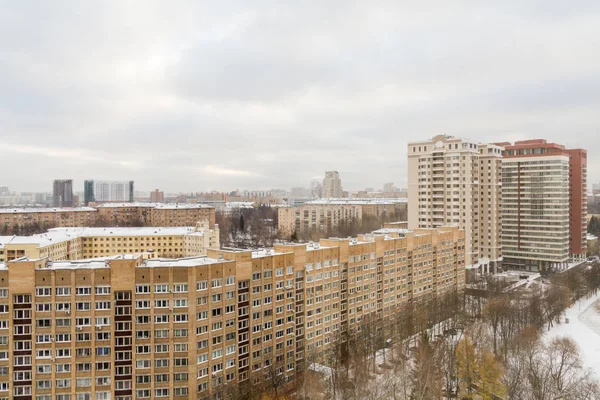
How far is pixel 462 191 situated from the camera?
59938 millimetres

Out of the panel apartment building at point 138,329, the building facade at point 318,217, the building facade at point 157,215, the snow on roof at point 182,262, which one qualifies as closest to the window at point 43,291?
the panel apartment building at point 138,329

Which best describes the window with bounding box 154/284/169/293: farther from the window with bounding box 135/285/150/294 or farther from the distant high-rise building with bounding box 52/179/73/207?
the distant high-rise building with bounding box 52/179/73/207

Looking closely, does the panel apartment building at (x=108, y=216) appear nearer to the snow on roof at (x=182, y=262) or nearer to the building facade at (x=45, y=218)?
the building facade at (x=45, y=218)

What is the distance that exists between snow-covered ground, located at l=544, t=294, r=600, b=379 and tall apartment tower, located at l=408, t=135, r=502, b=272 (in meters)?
14.2

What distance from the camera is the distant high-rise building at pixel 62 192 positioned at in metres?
177

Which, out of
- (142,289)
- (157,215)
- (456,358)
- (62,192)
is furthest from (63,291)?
(62,192)

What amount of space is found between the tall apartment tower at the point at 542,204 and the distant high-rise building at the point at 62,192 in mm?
162136

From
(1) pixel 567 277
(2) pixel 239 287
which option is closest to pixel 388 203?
(1) pixel 567 277

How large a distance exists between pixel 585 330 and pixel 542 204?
2717 cm

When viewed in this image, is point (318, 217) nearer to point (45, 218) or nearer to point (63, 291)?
point (45, 218)

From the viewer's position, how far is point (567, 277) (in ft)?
177

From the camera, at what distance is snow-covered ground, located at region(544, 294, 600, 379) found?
34375 mm

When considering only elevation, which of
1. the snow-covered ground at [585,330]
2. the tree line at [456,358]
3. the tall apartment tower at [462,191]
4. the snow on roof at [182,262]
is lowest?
the snow-covered ground at [585,330]

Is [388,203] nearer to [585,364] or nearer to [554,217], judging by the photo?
[554,217]
